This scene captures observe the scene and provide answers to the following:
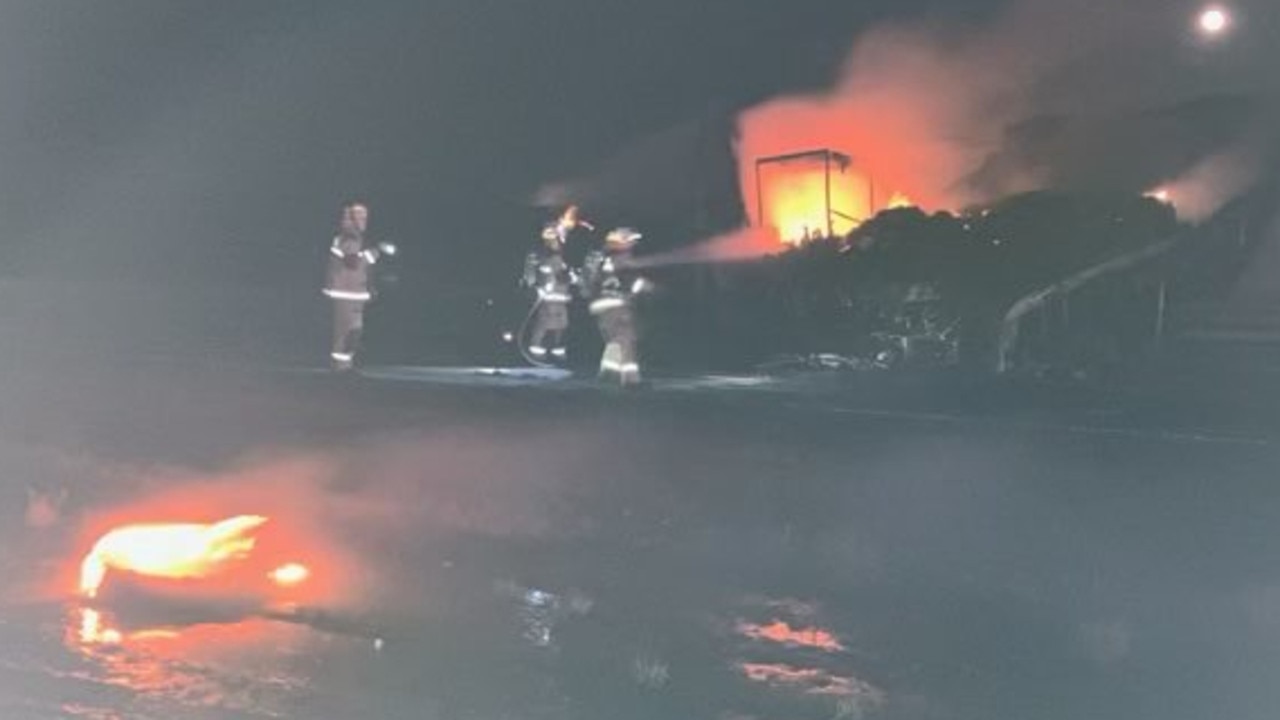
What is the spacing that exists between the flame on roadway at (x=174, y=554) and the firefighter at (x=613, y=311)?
5213 mm

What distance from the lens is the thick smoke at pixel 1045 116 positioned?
19.5 meters

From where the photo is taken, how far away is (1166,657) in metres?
6.79

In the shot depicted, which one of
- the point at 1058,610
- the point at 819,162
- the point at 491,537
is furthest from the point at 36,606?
the point at 819,162

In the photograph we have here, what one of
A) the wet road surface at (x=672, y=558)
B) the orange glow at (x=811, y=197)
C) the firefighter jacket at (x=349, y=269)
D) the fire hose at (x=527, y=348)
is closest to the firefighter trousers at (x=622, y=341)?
the wet road surface at (x=672, y=558)

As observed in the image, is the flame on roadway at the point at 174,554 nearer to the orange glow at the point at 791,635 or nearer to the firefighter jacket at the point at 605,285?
the orange glow at the point at 791,635

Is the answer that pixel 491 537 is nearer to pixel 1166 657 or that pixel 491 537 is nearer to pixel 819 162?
pixel 1166 657

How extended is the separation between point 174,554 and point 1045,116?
51.9 ft

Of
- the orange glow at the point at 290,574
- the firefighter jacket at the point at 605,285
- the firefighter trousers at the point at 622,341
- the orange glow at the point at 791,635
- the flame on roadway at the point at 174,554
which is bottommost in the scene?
the orange glow at the point at 791,635

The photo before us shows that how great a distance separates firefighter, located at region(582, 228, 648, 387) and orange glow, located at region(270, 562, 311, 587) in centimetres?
511

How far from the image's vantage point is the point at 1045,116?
21.0m

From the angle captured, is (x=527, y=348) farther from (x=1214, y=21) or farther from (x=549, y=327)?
(x=1214, y=21)

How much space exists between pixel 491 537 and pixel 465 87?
16408 millimetres

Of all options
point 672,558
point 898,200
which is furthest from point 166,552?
point 898,200

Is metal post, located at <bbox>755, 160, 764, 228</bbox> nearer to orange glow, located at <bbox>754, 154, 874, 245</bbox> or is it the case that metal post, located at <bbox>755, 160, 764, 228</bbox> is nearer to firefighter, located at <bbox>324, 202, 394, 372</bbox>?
orange glow, located at <bbox>754, 154, 874, 245</bbox>
